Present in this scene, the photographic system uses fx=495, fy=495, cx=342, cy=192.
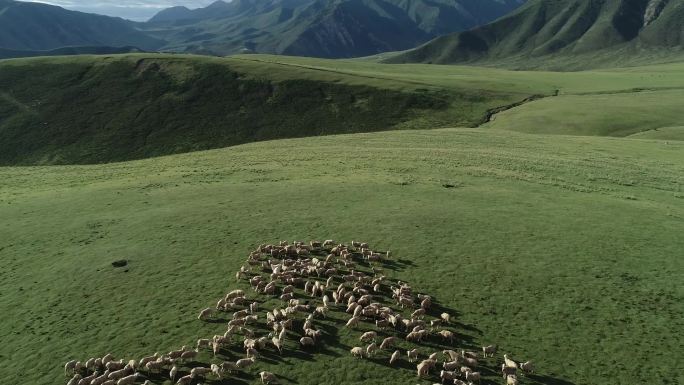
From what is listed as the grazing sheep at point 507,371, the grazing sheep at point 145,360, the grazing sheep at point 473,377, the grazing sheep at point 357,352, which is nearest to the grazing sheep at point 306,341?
the grazing sheep at point 357,352

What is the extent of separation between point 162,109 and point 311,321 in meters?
114

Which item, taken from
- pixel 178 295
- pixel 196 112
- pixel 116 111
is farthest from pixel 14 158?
pixel 178 295

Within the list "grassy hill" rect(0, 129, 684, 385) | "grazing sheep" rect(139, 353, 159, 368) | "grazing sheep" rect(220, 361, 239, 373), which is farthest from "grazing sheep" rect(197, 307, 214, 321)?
"grazing sheep" rect(220, 361, 239, 373)

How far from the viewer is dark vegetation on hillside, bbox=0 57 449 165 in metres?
107

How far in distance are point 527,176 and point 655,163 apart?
20.1 meters

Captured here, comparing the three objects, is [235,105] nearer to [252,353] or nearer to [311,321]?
[311,321]

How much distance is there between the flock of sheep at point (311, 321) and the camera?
1766cm

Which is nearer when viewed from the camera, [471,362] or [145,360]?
[471,362]

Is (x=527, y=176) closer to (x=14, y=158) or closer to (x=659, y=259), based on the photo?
(x=659, y=259)

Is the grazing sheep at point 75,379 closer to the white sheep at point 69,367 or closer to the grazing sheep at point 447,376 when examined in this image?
the white sheep at point 69,367

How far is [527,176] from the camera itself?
4772 centimetres

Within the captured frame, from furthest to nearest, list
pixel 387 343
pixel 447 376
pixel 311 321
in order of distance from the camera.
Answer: pixel 311 321 < pixel 387 343 < pixel 447 376

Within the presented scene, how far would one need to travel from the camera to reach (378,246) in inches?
1154

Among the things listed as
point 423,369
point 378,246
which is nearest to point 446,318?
point 423,369
